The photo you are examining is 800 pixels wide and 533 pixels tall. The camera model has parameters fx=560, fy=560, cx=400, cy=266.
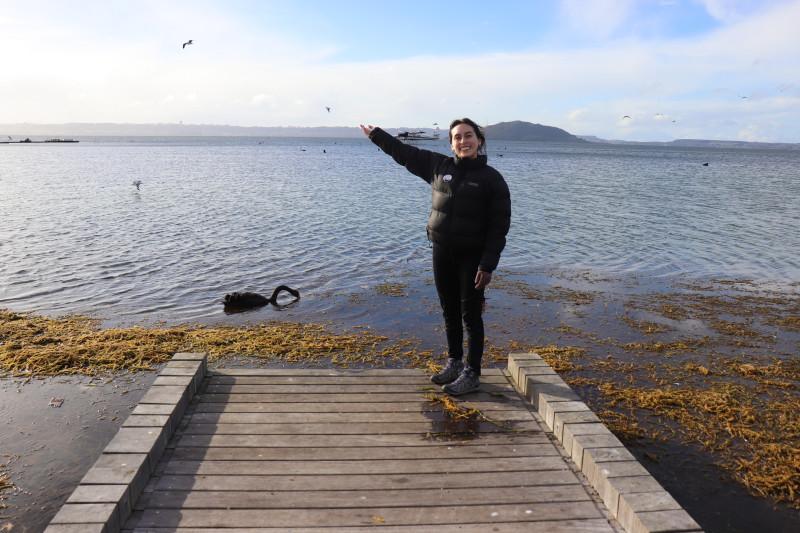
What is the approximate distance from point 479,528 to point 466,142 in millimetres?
3433

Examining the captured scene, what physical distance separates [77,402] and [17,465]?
61.2 inches

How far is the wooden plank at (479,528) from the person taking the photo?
3848 millimetres

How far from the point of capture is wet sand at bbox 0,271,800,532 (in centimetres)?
584

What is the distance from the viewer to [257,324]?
1151 cm

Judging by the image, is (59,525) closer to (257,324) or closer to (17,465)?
(17,465)

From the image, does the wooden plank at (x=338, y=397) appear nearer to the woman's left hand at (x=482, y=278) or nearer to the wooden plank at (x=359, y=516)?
the woman's left hand at (x=482, y=278)

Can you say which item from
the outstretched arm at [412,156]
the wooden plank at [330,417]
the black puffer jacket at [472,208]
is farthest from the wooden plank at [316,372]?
the outstretched arm at [412,156]

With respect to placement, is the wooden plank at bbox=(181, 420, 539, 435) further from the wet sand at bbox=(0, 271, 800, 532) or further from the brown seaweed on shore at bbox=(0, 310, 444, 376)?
the brown seaweed on shore at bbox=(0, 310, 444, 376)

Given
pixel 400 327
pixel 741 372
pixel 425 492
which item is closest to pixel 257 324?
pixel 400 327

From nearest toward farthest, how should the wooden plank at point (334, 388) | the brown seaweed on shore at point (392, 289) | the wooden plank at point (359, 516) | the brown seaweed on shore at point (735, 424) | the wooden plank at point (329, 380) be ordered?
the wooden plank at point (359, 516) → the brown seaweed on shore at point (735, 424) → the wooden plank at point (334, 388) → the wooden plank at point (329, 380) → the brown seaweed on shore at point (392, 289)

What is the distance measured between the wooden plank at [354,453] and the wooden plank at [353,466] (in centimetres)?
6

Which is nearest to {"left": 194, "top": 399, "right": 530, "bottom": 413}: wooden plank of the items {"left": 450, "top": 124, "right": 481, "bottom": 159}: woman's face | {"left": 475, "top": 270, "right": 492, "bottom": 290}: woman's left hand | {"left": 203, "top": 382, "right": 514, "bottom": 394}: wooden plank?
{"left": 203, "top": 382, "right": 514, "bottom": 394}: wooden plank

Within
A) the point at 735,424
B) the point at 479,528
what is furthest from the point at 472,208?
the point at 735,424

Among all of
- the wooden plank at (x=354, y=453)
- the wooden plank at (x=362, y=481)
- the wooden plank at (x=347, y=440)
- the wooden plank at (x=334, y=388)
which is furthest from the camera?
the wooden plank at (x=334, y=388)
